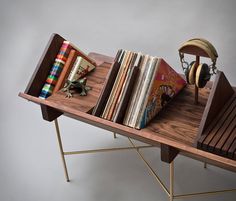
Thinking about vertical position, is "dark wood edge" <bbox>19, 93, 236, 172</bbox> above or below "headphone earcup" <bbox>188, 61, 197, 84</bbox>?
below

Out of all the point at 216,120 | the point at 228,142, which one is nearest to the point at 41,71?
the point at 216,120

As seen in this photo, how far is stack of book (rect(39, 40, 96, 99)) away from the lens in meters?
2.30

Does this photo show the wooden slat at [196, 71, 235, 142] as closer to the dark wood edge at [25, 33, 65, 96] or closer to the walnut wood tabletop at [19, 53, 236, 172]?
the walnut wood tabletop at [19, 53, 236, 172]

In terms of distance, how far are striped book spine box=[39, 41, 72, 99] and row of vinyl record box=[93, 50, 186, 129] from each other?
42cm

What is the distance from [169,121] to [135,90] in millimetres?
216

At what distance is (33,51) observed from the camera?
397 centimetres

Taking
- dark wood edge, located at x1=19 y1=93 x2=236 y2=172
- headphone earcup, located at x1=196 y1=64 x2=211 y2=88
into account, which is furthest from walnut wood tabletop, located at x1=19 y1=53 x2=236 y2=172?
headphone earcup, located at x1=196 y1=64 x2=211 y2=88

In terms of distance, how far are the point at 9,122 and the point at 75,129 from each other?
542mm

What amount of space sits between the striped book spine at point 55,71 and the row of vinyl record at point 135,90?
1.37 ft

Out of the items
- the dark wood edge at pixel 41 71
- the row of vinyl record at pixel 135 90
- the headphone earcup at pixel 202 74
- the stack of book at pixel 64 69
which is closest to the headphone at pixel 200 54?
the headphone earcup at pixel 202 74

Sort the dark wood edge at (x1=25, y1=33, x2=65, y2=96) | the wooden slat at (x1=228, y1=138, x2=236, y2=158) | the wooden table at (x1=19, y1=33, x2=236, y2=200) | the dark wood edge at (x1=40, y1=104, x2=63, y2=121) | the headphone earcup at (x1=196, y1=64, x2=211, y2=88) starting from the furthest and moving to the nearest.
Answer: the dark wood edge at (x1=25, y1=33, x2=65, y2=96), the dark wood edge at (x1=40, y1=104, x2=63, y2=121), the headphone earcup at (x1=196, y1=64, x2=211, y2=88), the wooden table at (x1=19, y1=33, x2=236, y2=200), the wooden slat at (x1=228, y1=138, x2=236, y2=158)

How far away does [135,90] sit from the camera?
1.96 meters

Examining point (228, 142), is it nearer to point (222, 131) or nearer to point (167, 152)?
point (222, 131)

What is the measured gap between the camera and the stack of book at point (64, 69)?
7.55 ft
